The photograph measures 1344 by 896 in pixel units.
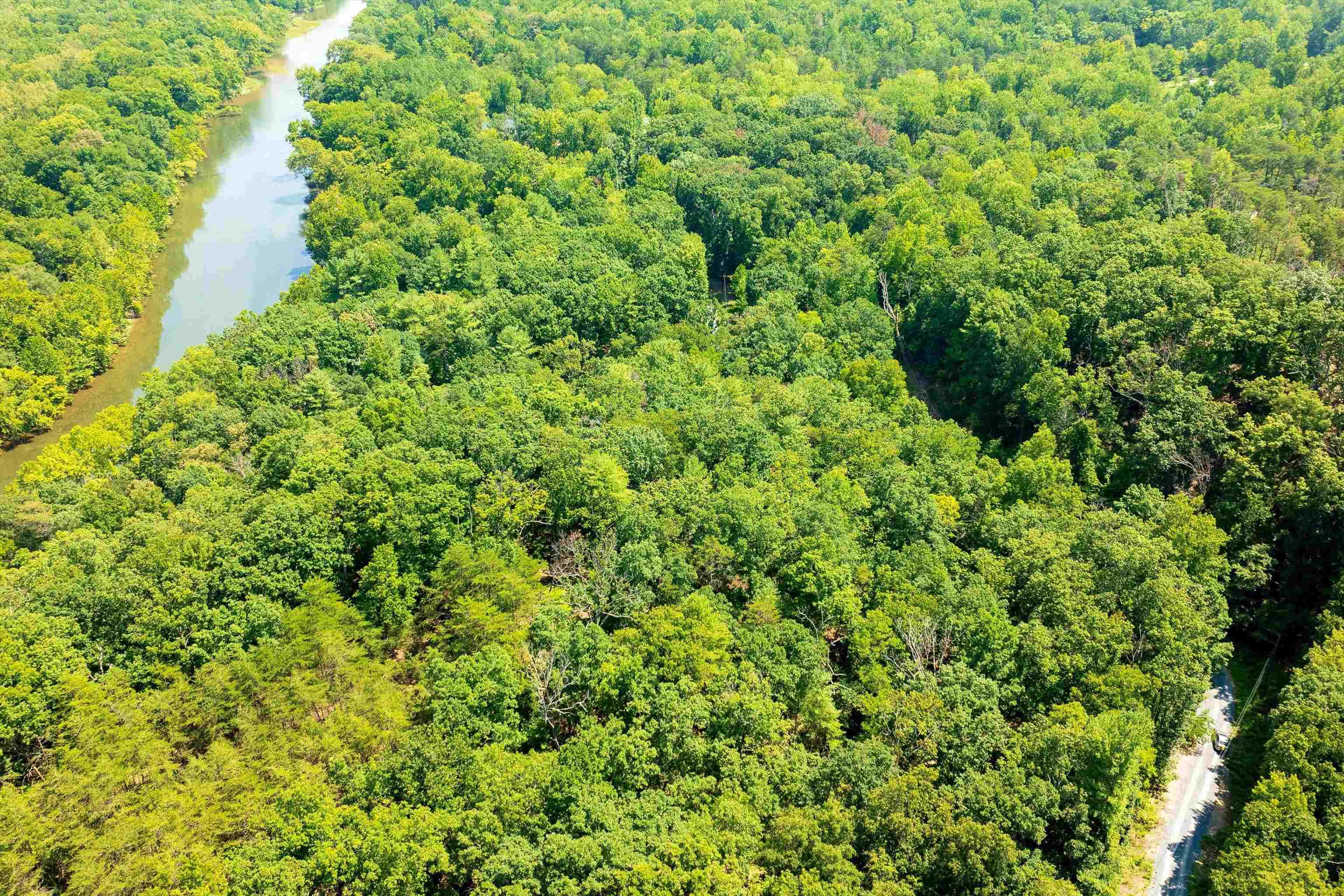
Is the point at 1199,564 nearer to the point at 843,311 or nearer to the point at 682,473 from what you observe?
the point at 682,473

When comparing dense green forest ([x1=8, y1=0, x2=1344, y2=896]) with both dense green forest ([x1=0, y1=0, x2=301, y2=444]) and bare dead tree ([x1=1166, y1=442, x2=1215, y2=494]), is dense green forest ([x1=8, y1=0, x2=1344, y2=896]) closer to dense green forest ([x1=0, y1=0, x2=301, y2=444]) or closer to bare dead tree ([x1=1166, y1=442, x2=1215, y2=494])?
bare dead tree ([x1=1166, y1=442, x2=1215, y2=494])

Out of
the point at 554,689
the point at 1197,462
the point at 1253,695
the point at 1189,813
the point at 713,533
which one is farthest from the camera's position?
the point at 1197,462

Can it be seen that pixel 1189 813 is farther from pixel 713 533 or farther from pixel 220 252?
pixel 220 252

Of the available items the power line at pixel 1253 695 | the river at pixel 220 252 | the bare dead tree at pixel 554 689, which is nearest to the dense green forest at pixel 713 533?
the bare dead tree at pixel 554 689

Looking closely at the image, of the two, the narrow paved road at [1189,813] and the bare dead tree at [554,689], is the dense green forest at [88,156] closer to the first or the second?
the bare dead tree at [554,689]

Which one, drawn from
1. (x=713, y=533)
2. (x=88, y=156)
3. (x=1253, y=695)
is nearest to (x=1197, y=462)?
(x=1253, y=695)

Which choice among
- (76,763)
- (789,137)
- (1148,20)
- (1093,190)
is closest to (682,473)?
(76,763)
